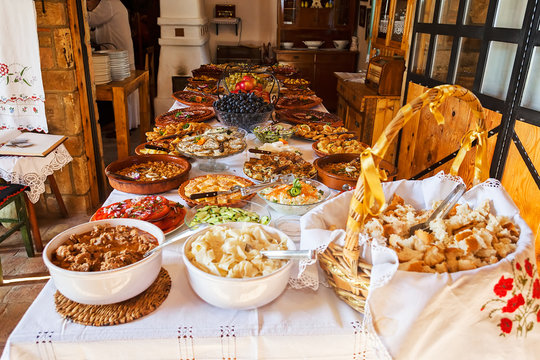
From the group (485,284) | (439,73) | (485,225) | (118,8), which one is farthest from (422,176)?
(118,8)

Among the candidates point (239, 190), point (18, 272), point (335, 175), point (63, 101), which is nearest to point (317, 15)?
point (63, 101)

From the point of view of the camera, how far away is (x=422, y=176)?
307 cm

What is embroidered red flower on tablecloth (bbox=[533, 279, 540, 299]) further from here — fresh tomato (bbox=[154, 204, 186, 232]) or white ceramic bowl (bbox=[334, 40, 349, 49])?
white ceramic bowl (bbox=[334, 40, 349, 49])

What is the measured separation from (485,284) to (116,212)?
1088mm

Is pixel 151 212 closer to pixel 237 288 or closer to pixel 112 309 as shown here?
pixel 112 309

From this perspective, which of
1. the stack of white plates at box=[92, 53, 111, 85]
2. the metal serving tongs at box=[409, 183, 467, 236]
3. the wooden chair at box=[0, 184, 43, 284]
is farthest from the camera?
the stack of white plates at box=[92, 53, 111, 85]

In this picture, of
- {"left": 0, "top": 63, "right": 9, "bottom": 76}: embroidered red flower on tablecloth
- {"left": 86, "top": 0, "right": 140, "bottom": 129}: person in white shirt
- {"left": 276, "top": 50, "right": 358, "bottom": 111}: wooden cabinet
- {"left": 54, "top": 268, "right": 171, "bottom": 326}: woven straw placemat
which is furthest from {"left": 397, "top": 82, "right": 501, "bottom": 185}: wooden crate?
{"left": 86, "top": 0, "right": 140, "bottom": 129}: person in white shirt

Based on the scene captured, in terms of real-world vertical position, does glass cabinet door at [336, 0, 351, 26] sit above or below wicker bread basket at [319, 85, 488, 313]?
above

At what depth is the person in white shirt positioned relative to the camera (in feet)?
16.4

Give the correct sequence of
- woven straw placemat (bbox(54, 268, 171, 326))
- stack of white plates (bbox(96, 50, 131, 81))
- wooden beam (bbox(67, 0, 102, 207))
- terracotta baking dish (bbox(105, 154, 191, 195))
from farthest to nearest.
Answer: stack of white plates (bbox(96, 50, 131, 81)) → wooden beam (bbox(67, 0, 102, 207)) → terracotta baking dish (bbox(105, 154, 191, 195)) → woven straw placemat (bbox(54, 268, 171, 326))

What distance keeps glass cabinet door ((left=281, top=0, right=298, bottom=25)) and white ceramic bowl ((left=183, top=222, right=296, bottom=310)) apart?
5.97 meters

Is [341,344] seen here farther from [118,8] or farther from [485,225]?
[118,8]

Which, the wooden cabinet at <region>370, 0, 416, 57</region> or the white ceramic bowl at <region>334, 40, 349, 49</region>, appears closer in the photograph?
the wooden cabinet at <region>370, 0, 416, 57</region>

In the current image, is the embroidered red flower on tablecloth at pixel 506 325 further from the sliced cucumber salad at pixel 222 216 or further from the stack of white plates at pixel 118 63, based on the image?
the stack of white plates at pixel 118 63
